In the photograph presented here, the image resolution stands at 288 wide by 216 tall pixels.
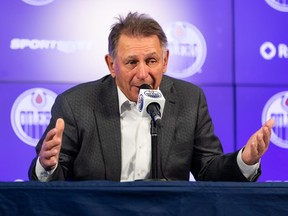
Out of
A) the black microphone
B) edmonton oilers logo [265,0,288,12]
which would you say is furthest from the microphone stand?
edmonton oilers logo [265,0,288,12]

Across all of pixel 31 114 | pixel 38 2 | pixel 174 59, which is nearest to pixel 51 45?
pixel 38 2

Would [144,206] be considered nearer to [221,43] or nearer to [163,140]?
[163,140]

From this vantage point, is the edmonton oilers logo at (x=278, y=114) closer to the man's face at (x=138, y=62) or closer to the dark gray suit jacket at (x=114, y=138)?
the dark gray suit jacket at (x=114, y=138)

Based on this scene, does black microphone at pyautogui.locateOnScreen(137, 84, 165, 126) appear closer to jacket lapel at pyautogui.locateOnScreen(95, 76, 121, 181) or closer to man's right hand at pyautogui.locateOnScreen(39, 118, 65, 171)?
man's right hand at pyautogui.locateOnScreen(39, 118, 65, 171)

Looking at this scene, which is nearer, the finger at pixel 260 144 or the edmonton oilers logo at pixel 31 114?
the finger at pixel 260 144

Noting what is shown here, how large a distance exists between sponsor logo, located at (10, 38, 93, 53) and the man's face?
0.77 m

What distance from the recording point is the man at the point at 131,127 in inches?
67.7

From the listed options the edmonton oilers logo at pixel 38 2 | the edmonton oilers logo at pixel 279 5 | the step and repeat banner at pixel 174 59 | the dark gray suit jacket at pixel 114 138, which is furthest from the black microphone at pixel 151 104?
the edmonton oilers logo at pixel 279 5

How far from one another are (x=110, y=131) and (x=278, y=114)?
118 cm

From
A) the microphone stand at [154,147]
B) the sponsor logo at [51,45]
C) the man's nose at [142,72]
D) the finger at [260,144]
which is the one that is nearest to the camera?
the microphone stand at [154,147]

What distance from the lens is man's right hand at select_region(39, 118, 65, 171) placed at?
1349 mm

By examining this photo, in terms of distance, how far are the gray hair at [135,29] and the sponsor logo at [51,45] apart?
2.41 feet

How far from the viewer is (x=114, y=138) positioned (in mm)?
1755

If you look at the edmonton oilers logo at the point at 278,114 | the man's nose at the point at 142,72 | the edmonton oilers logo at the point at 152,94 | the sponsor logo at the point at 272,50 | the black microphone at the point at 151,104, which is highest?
the sponsor logo at the point at 272,50
